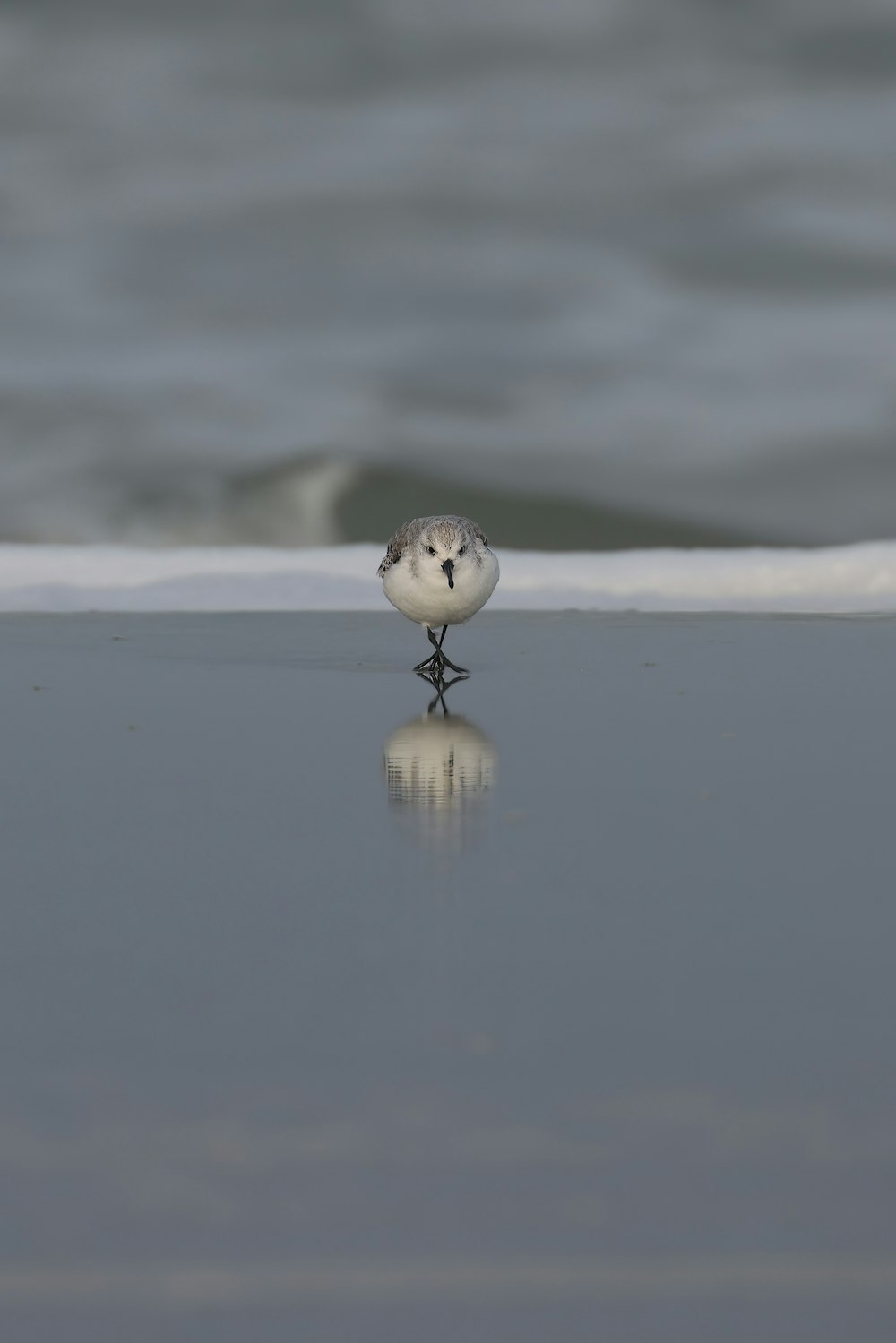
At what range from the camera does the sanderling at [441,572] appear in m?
10.2

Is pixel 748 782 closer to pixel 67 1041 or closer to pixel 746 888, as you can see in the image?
pixel 746 888

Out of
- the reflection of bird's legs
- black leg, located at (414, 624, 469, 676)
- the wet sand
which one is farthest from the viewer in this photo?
black leg, located at (414, 624, 469, 676)

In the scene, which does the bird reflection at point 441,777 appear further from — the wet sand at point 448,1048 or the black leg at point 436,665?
the black leg at point 436,665

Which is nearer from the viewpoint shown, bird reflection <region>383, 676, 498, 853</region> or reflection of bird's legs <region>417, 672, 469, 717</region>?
bird reflection <region>383, 676, 498, 853</region>

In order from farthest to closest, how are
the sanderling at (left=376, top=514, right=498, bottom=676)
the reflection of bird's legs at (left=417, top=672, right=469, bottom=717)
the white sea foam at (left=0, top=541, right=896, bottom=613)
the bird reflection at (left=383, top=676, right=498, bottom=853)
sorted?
the white sea foam at (left=0, top=541, right=896, bottom=613), the sanderling at (left=376, top=514, right=498, bottom=676), the reflection of bird's legs at (left=417, top=672, right=469, bottom=717), the bird reflection at (left=383, top=676, right=498, bottom=853)

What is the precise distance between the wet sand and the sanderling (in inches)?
132

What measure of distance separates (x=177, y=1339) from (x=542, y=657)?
10024mm

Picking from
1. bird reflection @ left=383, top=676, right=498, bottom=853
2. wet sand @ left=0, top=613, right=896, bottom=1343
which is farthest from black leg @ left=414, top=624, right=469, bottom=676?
wet sand @ left=0, top=613, right=896, bottom=1343

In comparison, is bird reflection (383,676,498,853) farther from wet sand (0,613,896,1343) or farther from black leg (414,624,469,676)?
black leg (414,624,469,676)

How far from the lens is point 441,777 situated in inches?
256

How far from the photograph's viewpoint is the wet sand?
7.38 ft

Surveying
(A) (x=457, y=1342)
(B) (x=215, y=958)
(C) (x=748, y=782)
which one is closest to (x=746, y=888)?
(B) (x=215, y=958)

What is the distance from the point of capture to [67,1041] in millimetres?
3168

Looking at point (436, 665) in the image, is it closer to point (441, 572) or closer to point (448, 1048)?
point (441, 572)
